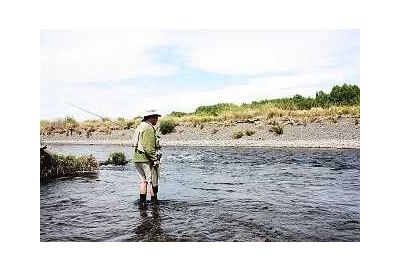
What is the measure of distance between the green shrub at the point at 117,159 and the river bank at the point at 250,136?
0.20 meters

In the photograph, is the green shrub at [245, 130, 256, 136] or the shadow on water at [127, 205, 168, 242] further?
the green shrub at [245, 130, 256, 136]

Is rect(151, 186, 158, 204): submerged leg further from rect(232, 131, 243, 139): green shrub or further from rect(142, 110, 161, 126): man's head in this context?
rect(232, 131, 243, 139): green shrub

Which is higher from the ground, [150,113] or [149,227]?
[150,113]

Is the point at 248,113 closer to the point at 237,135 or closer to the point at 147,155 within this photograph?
the point at 237,135

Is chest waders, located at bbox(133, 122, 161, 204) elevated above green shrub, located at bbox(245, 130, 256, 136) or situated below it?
below

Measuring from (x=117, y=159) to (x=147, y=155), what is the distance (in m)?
0.80

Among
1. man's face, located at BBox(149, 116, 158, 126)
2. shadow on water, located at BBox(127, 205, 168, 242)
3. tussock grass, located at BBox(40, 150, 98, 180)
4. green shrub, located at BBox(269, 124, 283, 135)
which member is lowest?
shadow on water, located at BBox(127, 205, 168, 242)

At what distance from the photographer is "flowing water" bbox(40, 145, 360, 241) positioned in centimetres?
611

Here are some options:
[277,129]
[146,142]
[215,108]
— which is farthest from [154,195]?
[277,129]

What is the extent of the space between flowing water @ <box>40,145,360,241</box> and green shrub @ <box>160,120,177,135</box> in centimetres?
30

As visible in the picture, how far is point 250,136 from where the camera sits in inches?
322

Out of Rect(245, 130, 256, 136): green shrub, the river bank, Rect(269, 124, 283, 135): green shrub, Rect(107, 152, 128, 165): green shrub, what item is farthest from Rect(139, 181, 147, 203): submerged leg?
Rect(269, 124, 283, 135): green shrub

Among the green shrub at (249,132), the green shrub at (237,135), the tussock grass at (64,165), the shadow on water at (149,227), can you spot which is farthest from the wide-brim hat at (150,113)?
the green shrub at (249,132)
